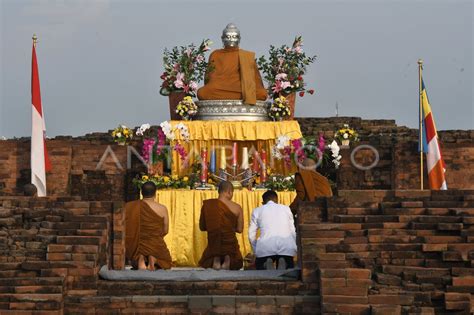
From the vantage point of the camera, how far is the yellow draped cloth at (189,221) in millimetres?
16141

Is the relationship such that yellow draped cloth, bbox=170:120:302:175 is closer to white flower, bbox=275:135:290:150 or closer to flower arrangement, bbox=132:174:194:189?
white flower, bbox=275:135:290:150

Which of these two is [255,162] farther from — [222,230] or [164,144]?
A: [222,230]

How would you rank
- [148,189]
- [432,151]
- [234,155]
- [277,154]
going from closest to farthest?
[148,189]
[432,151]
[234,155]
[277,154]

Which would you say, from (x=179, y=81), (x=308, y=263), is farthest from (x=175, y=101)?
(x=308, y=263)

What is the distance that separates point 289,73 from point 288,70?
44 mm

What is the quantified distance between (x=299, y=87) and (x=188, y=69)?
1573mm

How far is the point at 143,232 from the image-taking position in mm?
12664

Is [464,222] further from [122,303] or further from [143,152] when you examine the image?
[143,152]

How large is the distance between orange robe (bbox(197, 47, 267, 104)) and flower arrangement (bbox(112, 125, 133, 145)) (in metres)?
1.11

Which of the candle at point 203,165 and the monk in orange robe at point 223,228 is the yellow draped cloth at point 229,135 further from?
the monk in orange robe at point 223,228

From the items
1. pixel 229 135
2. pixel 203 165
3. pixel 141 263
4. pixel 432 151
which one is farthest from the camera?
pixel 229 135

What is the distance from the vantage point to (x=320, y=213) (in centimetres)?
1193

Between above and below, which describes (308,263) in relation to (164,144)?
below

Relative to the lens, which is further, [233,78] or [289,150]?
[233,78]
